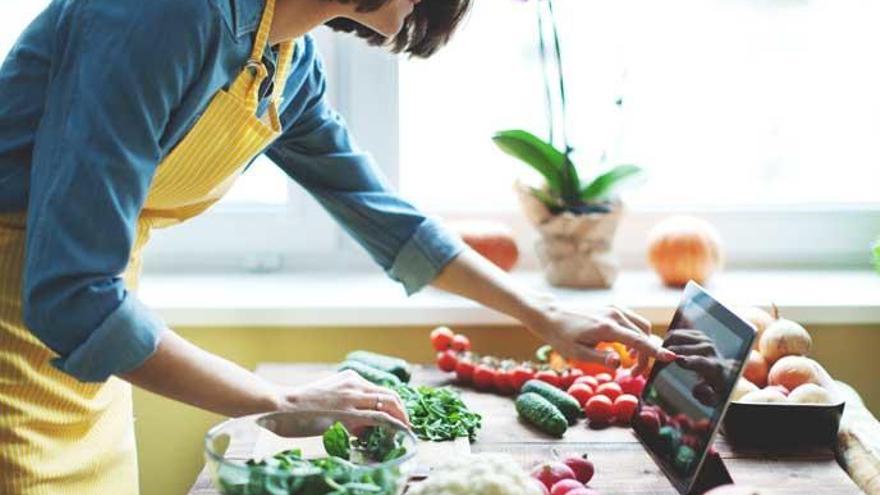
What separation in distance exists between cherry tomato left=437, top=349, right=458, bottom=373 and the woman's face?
0.60 metres

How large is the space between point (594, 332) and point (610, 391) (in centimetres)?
13

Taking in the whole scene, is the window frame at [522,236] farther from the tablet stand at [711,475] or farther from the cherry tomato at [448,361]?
the tablet stand at [711,475]

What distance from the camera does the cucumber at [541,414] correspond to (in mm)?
1421

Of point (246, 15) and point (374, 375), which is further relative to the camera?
point (374, 375)

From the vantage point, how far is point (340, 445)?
1.11m

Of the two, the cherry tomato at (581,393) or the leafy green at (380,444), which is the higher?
the leafy green at (380,444)

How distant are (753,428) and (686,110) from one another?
2.88 ft

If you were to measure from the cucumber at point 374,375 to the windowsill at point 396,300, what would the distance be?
1.10ft

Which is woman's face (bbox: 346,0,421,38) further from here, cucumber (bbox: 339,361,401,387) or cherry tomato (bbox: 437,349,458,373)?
cherry tomato (bbox: 437,349,458,373)

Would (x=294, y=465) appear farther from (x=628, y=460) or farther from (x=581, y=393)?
(x=581, y=393)

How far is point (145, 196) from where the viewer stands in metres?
1.03

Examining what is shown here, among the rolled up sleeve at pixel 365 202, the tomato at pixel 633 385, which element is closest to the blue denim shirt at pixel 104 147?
the rolled up sleeve at pixel 365 202

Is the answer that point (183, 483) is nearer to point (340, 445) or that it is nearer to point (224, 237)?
point (224, 237)

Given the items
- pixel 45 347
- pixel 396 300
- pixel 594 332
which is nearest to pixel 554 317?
pixel 594 332
